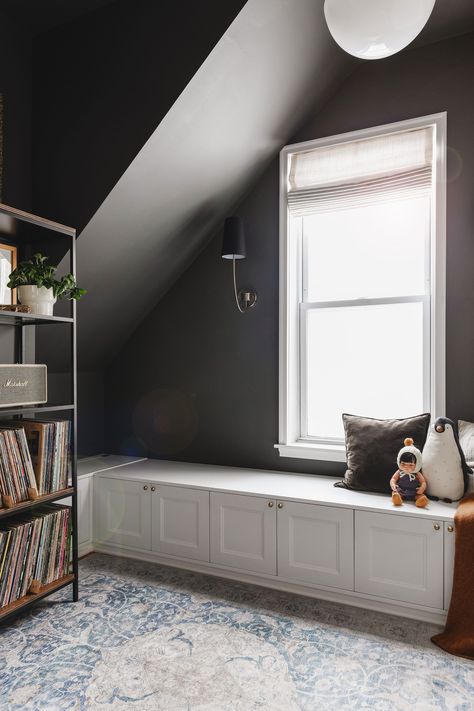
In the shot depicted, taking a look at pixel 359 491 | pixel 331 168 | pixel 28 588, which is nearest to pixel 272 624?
pixel 359 491

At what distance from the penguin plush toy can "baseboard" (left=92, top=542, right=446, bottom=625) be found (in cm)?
53

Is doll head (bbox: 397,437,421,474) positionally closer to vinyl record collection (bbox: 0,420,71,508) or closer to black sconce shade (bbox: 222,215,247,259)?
black sconce shade (bbox: 222,215,247,259)

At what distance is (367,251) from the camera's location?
3027 mm

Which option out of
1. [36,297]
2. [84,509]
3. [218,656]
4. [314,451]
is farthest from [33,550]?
[314,451]

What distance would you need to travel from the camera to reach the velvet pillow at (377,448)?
2.60m

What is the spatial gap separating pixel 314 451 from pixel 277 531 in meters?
0.59

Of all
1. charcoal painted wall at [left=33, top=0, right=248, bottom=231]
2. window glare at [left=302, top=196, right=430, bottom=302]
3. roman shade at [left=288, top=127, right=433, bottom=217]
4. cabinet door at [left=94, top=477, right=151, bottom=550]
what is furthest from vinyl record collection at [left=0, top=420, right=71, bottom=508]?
roman shade at [left=288, top=127, right=433, bottom=217]

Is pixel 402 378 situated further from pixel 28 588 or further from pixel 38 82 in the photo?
pixel 38 82

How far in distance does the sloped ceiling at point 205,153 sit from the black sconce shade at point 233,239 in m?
0.17

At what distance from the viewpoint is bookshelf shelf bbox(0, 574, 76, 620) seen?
6.88 feet

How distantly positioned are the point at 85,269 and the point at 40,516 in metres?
1.34

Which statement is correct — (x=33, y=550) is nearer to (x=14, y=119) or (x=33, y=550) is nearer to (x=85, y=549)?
(x=85, y=549)

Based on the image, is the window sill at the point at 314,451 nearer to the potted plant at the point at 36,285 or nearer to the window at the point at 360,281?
the window at the point at 360,281

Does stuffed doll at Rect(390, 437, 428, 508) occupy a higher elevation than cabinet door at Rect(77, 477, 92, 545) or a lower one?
higher
